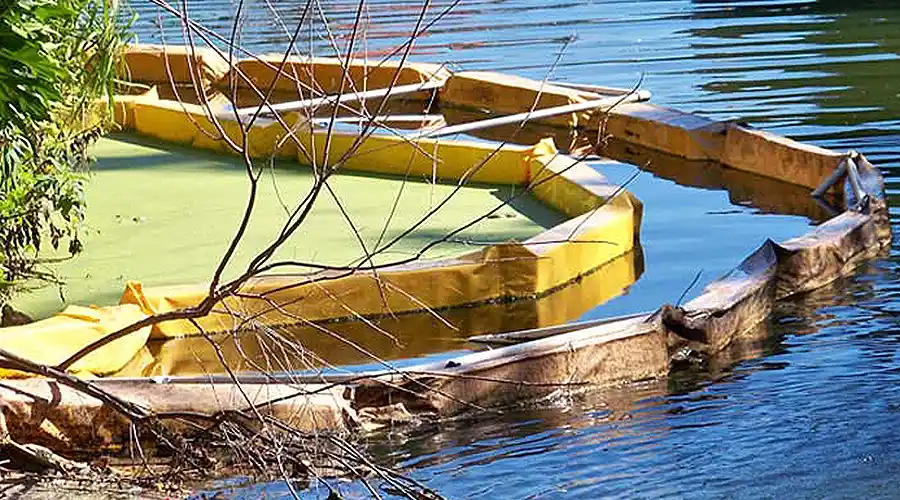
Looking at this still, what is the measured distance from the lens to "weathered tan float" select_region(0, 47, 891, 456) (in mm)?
5625

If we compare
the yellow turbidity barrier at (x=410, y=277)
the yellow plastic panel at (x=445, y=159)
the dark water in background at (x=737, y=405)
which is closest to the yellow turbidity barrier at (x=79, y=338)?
the yellow turbidity barrier at (x=410, y=277)

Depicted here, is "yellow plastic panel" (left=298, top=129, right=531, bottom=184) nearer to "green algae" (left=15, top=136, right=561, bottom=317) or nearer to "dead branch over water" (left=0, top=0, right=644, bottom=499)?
"green algae" (left=15, top=136, right=561, bottom=317)

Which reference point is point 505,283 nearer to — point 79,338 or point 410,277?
point 410,277

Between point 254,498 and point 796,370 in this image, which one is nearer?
point 254,498

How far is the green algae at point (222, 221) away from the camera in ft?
27.4

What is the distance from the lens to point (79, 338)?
6805mm

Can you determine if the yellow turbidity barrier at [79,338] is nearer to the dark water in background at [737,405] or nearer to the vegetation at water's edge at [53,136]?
the vegetation at water's edge at [53,136]

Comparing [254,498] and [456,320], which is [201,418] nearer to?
[254,498]

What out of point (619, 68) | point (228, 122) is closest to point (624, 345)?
point (228, 122)

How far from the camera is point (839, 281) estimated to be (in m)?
7.73

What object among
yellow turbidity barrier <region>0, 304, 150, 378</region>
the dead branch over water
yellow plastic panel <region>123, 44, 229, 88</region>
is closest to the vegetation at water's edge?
yellow turbidity barrier <region>0, 304, 150, 378</region>

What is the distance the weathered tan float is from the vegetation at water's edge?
0.56 meters

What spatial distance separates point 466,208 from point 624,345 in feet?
11.7

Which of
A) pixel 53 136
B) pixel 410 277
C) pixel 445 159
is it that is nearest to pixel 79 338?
pixel 53 136
